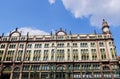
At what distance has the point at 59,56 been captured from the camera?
250ft

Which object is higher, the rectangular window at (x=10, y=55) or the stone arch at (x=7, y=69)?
the rectangular window at (x=10, y=55)

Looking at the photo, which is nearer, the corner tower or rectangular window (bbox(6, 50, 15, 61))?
rectangular window (bbox(6, 50, 15, 61))

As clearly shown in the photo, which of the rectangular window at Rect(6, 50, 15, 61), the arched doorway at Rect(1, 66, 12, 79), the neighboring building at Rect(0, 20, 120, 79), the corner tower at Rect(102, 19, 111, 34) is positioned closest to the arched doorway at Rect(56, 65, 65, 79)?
the neighboring building at Rect(0, 20, 120, 79)

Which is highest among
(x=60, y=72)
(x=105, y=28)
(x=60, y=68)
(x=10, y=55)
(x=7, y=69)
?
(x=105, y=28)

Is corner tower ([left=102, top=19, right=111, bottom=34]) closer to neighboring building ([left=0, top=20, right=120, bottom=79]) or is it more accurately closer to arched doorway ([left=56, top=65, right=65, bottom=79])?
neighboring building ([left=0, top=20, right=120, bottom=79])

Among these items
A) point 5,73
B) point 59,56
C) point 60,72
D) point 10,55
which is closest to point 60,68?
point 60,72

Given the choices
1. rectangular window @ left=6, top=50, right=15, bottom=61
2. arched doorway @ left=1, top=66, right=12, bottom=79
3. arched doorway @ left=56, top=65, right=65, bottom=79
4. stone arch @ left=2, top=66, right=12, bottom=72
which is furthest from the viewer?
rectangular window @ left=6, top=50, right=15, bottom=61

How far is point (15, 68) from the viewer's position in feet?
245

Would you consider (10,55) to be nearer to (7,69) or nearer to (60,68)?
(7,69)

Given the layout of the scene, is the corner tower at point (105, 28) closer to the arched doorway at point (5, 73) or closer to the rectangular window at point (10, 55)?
the rectangular window at point (10, 55)

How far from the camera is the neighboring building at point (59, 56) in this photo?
71.2 metres

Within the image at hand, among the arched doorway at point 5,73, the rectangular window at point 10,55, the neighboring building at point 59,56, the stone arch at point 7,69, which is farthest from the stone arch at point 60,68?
the rectangular window at point 10,55

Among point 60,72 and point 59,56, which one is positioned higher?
point 59,56

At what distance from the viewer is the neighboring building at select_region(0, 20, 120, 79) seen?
71.2 metres
